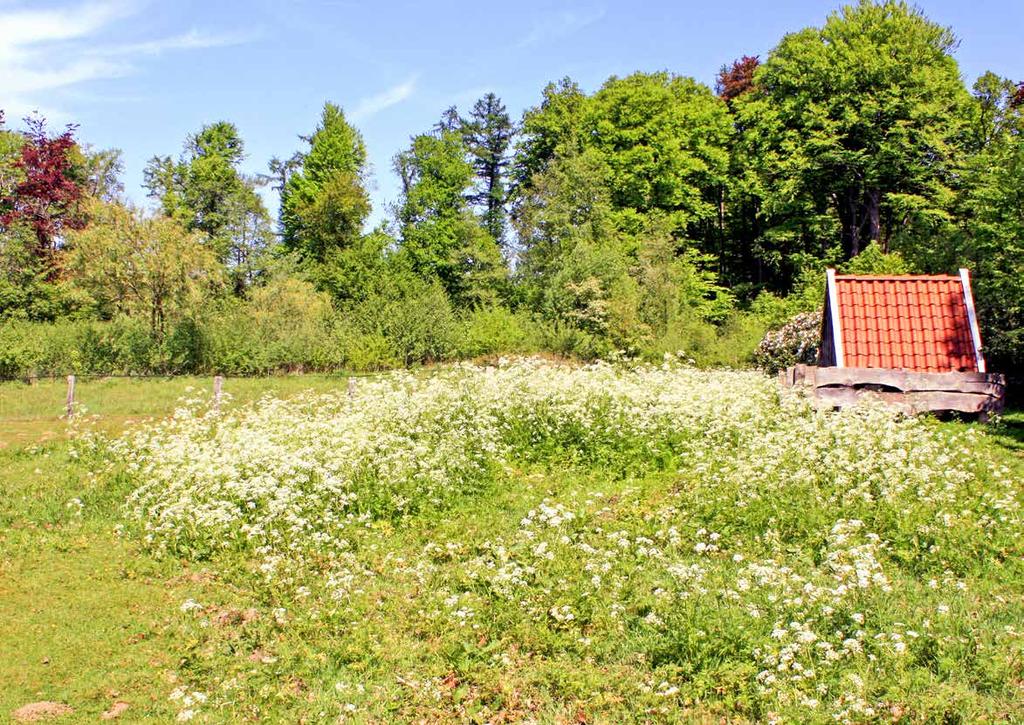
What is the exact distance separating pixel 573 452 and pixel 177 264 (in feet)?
90.5

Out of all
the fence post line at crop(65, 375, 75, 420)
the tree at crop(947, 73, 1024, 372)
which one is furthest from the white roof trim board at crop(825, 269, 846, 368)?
the fence post line at crop(65, 375, 75, 420)

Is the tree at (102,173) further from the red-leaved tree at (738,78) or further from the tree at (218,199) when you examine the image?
the red-leaved tree at (738,78)

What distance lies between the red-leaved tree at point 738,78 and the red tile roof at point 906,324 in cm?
4072

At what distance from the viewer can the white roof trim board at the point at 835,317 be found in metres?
16.4

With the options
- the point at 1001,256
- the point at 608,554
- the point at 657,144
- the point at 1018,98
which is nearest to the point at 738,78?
the point at 657,144

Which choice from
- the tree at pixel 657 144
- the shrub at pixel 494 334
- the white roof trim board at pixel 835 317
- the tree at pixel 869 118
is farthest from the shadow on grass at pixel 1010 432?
the tree at pixel 657 144

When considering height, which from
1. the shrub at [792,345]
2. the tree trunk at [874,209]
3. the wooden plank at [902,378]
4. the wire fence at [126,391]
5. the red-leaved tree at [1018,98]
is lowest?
the wire fence at [126,391]

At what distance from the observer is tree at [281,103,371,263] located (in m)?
50.6

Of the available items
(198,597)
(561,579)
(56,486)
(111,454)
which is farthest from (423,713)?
(111,454)

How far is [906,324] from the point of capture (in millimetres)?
16672

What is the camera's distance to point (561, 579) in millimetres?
8531

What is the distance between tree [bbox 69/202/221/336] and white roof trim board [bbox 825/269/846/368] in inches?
1123

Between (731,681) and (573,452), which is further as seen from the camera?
(573,452)

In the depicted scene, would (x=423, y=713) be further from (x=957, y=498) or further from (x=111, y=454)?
(x=111, y=454)
